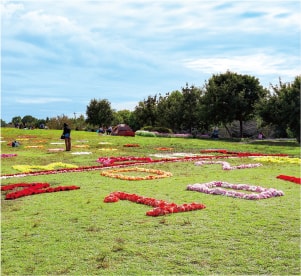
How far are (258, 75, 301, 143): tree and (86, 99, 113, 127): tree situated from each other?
4865 cm

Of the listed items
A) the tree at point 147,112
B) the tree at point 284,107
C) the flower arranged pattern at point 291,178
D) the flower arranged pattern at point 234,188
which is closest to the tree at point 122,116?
the tree at point 147,112

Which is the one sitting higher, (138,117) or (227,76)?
(227,76)

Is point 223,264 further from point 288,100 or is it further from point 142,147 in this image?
point 288,100

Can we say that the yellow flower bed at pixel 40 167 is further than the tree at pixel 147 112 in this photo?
No

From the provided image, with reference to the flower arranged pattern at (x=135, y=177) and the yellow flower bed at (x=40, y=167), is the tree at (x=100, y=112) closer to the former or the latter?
the yellow flower bed at (x=40, y=167)

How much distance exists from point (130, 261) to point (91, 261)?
0.74 m

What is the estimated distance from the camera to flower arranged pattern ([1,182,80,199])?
543 inches

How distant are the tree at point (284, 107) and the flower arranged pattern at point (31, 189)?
Result: 109ft

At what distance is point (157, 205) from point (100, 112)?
79286 millimetres

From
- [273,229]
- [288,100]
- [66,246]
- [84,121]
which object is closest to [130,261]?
[66,246]

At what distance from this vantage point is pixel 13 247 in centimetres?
879

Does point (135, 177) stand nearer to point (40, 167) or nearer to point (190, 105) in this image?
point (40, 167)

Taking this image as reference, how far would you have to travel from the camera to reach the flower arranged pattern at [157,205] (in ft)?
34.4

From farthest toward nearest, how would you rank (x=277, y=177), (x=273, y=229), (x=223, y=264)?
(x=277, y=177) < (x=273, y=229) < (x=223, y=264)
